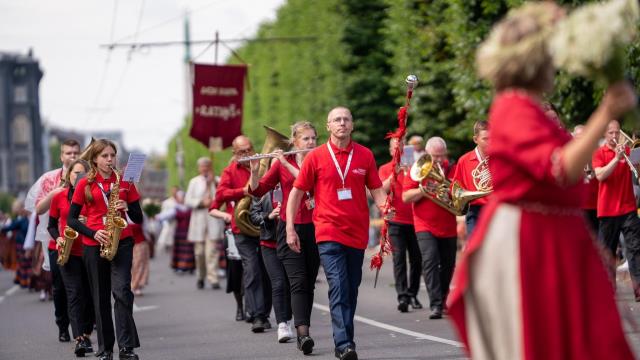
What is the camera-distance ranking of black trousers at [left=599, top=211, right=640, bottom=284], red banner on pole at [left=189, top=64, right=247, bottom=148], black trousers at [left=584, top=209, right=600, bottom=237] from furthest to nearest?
red banner on pole at [left=189, top=64, right=247, bottom=148] → black trousers at [left=584, top=209, right=600, bottom=237] → black trousers at [left=599, top=211, right=640, bottom=284]

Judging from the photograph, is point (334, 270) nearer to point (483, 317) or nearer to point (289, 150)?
point (289, 150)

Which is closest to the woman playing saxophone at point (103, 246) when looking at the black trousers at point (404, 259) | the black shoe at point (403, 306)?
the black shoe at point (403, 306)

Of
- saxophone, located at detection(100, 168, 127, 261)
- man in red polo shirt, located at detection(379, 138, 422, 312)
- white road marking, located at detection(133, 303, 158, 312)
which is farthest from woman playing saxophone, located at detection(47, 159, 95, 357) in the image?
white road marking, located at detection(133, 303, 158, 312)

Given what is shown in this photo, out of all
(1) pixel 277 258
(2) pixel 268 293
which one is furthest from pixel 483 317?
(2) pixel 268 293

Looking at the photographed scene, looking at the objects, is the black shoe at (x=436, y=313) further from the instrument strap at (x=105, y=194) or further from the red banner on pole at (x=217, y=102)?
the red banner on pole at (x=217, y=102)

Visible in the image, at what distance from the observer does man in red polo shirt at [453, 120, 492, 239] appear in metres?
12.8

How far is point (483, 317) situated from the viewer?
502 centimetres

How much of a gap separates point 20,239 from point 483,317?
2074cm

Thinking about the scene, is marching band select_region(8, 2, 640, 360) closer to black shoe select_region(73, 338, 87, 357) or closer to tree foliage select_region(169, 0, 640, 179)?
black shoe select_region(73, 338, 87, 357)

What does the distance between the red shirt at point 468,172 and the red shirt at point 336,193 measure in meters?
3.13

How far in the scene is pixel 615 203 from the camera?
13.3m

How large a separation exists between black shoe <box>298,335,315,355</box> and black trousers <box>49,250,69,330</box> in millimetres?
2900

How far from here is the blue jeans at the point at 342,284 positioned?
31.6ft

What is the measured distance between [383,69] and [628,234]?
24894 mm
